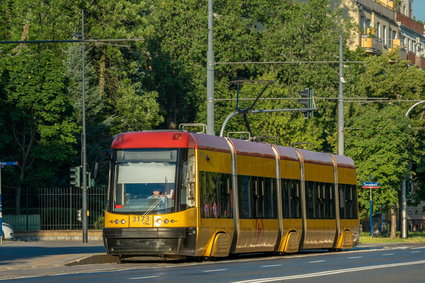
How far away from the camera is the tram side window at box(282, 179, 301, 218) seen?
35.6 meters

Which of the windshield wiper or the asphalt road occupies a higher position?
the windshield wiper

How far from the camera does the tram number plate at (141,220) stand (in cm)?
2884

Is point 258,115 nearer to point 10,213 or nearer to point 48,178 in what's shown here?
point 48,178

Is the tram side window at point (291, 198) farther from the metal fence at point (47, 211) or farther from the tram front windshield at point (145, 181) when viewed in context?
the metal fence at point (47, 211)

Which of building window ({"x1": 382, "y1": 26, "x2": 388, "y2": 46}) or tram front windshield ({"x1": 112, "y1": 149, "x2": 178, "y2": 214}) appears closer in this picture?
tram front windshield ({"x1": 112, "y1": 149, "x2": 178, "y2": 214})

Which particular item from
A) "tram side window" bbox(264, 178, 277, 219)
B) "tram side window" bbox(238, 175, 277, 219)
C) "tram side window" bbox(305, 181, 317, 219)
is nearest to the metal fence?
"tram side window" bbox(305, 181, 317, 219)

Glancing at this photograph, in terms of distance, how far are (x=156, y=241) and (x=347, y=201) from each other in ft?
44.7

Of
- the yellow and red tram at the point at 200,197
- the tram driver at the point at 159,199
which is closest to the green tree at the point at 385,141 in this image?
the yellow and red tram at the point at 200,197

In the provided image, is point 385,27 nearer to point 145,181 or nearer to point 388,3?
point 388,3

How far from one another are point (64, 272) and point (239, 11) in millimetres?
51324

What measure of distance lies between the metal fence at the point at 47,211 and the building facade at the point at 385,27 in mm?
30053

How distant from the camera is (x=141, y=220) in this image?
94.8 feet

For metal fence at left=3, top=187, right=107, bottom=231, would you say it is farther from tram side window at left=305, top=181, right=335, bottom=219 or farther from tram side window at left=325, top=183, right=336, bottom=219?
tram side window at left=305, top=181, right=335, bottom=219

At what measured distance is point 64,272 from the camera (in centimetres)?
2569
